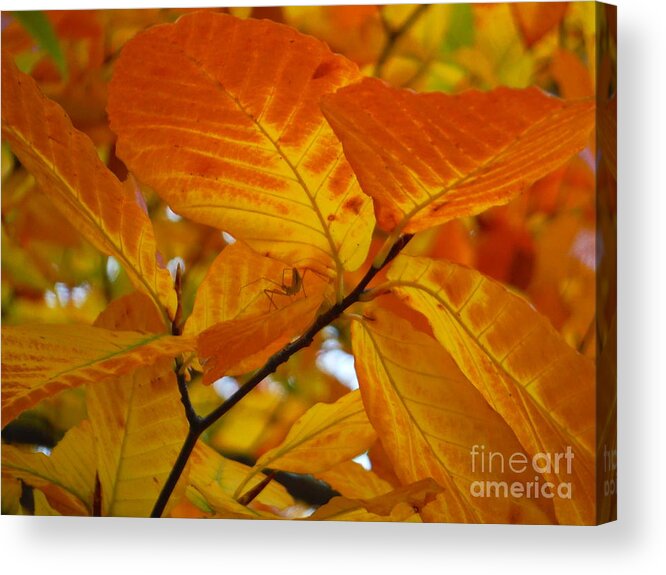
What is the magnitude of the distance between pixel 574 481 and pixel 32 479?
75 cm

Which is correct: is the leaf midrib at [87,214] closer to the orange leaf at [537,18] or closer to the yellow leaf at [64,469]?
the yellow leaf at [64,469]

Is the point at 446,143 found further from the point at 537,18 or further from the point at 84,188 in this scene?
the point at 84,188

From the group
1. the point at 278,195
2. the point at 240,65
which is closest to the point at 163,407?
the point at 278,195

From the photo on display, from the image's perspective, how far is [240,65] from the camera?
6.40ft

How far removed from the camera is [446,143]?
74.2 inches

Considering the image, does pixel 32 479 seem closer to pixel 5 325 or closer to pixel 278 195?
pixel 5 325

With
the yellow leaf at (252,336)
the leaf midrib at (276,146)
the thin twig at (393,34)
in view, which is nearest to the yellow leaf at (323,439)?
the yellow leaf at (252,336)

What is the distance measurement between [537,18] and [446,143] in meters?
0.21

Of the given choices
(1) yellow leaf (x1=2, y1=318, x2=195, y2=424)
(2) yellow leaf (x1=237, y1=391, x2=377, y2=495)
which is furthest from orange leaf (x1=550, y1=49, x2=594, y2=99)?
(1) yellow leaf (x1=2, y1=318, x2=195, y2=424)

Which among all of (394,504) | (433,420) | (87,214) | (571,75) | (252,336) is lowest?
(394,504)

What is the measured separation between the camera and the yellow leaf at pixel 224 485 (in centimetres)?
199

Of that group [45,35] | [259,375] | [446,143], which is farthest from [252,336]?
[45,35]

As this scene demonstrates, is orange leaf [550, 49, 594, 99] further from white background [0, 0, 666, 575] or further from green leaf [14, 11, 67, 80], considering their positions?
green leaf [14, 11, 67, 80]

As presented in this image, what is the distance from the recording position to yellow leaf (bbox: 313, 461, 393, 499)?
1.96m
